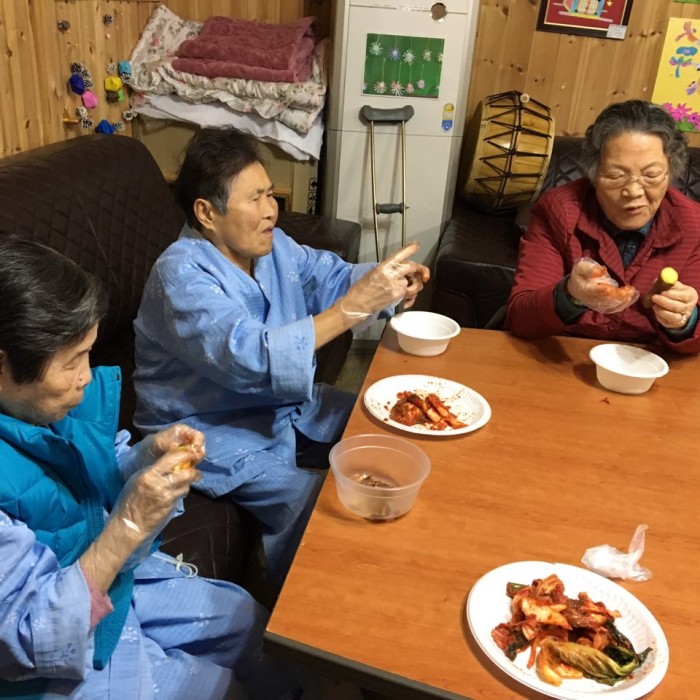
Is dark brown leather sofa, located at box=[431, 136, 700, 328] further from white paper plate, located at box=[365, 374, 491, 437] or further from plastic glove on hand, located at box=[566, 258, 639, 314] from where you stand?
white paper plate, located at box=[365, 374, 491, 437]

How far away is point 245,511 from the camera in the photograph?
5.42ft

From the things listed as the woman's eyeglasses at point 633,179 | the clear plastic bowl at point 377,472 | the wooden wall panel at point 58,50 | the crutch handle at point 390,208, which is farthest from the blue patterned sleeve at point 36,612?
the crutch handle at point 390,208

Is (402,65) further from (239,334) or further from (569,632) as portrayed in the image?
(569,632)

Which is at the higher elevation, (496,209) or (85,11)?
(85,11)

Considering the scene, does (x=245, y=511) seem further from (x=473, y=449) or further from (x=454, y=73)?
(x=454, y=73)

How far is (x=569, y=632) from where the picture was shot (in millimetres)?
923

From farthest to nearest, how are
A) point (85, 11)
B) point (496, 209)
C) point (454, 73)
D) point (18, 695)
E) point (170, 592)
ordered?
point (496, 209) → point (454, 73) → point (85, 11) → point (170, 592) → point (18, 695)

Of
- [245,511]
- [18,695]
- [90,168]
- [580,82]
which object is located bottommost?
[245,511]

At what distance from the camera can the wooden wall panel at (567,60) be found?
11.4 feet

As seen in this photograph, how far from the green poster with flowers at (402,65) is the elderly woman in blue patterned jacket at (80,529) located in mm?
2372

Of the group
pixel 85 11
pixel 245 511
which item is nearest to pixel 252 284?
pixel 245 511

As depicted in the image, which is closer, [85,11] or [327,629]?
[327,629]

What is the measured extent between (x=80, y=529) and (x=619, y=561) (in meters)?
0.84

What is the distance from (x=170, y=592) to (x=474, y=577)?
613 mm
